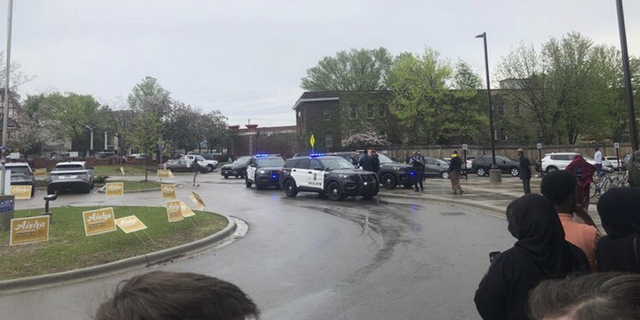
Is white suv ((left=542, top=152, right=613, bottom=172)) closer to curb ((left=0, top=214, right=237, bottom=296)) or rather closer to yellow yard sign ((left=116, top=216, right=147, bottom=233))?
curb ((left=0, top=214, right=237, bottom=296))

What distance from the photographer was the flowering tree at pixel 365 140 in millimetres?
46062

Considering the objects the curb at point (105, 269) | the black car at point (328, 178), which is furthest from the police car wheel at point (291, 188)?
the curb at point (105, 269)

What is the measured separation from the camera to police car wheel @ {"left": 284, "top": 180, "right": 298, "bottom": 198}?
18.2 metres

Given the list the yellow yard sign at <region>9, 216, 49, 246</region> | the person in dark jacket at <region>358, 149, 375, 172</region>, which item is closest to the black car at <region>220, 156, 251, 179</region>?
the person in dark jacket at <region>358, 149, 375, 172</region>

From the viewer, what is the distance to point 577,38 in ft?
133

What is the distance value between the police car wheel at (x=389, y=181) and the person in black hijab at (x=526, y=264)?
58.9 feet

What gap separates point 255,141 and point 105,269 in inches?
2621

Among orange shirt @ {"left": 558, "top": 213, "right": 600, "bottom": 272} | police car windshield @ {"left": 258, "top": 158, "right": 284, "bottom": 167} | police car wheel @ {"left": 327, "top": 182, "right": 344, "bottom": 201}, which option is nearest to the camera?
orange shirt @ {"left": 558, "top": 213, "right": 600, "bottom": 272}

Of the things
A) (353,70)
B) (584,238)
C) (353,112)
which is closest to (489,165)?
(353,112)

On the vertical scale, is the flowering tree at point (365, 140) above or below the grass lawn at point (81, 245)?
above

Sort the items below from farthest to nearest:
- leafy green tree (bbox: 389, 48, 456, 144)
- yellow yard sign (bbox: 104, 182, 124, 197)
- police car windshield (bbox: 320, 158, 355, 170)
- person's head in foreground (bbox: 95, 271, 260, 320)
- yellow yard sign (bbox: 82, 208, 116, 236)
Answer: leafy green tree (bbox: 389, 48, 456, 144) → police car windshield (bbox: 320, 158, 355, 170) → yellow yard sign (bbox: 104, 182, 124, 197) → yellow yard sign (bbox: 82, 208, 116, 236) → person's head in foreground (bbox: 95, 271, 260, 320)

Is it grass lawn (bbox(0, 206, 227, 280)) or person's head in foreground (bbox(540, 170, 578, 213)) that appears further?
Result: grass lawn (bbox(0, 206, 227, 280))

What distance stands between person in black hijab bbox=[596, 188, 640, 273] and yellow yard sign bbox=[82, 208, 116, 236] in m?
8.10

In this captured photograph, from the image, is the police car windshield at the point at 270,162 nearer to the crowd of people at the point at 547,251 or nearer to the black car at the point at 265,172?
the black car at the point at 265,172
